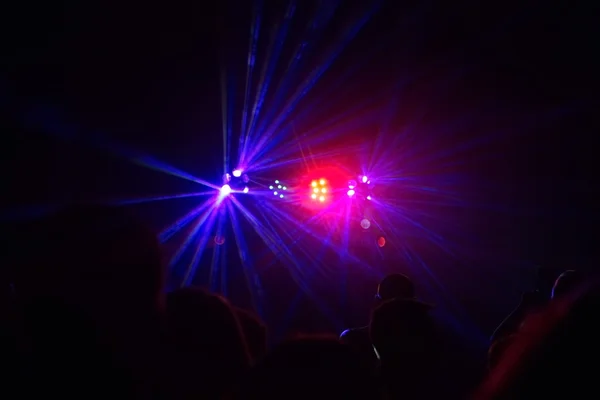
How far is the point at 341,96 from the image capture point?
941 cm

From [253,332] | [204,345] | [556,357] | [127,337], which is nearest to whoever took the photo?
[556,357]

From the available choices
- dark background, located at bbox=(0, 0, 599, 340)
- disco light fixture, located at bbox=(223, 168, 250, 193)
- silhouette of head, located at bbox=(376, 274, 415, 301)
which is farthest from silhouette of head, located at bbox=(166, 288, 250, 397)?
disco light fixture, located at bbox=(223, 168, 250, 193)

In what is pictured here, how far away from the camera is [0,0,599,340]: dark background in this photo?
5.09m

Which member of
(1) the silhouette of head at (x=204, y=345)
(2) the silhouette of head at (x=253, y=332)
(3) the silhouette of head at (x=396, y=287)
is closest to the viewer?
(1) the silhouette of head at (x=204, y=345)

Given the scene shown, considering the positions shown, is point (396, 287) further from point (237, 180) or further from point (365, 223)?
point (365, 223)

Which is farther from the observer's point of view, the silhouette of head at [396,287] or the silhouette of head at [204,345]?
the silhouette of head at [396,287]

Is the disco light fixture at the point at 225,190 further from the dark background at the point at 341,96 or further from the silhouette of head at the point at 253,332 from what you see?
the silhouette of head at the point at 253,332

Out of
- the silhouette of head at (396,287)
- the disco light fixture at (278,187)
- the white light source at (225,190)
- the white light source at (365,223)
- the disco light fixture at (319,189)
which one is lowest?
the silhouette of head at (396,287)

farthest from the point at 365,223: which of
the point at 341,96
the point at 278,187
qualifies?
the point at 341,96

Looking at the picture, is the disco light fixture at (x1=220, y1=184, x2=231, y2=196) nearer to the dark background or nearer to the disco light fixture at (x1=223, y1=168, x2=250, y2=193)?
the disco light fixture at (x1=223, y1=168, x2=250, y2=193)

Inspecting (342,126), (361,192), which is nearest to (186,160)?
(342,126)

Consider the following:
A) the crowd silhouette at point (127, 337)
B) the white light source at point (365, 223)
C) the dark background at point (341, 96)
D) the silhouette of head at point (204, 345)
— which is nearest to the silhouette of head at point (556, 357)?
the crowd silhouette at point (127, 337)

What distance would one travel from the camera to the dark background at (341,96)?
5.09 metres

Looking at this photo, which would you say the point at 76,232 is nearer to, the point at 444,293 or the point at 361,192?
the point at 361,192
